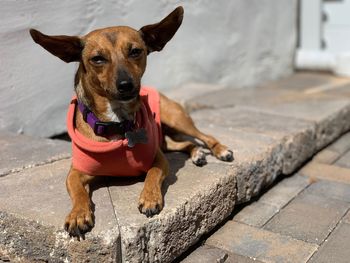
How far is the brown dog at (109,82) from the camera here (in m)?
2.61

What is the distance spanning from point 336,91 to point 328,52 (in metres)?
1.46

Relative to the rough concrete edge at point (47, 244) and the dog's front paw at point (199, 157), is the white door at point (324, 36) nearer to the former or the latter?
the dog's front paw at point (199, 157)

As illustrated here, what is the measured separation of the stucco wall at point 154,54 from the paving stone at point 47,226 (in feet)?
4.05

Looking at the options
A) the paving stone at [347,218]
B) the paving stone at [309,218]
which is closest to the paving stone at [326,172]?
the paving stone at [309,218]

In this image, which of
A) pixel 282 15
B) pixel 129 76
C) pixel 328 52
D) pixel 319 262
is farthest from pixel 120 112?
pixel 328 52

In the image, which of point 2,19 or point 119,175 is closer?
point 119,175

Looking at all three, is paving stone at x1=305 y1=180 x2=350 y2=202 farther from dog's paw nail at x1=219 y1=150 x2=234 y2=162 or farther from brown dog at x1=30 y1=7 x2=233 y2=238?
brown dog at x1=30 y1=7 x2=233 y2=238

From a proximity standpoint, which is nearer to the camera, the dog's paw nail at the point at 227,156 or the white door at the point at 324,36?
the dog's paw nail at the point at 227,156

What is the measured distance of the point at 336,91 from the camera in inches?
243

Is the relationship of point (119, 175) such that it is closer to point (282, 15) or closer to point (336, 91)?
point (336, 91)

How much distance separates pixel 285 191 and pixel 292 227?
1.99 feet

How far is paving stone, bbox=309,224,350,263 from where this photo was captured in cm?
279

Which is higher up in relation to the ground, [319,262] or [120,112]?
[120,112]

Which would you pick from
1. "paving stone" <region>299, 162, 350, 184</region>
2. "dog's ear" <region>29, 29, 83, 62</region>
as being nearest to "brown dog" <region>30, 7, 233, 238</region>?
"dog's ear" <region>29, 29, 83, 62</region>
